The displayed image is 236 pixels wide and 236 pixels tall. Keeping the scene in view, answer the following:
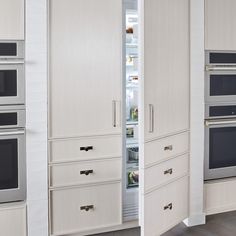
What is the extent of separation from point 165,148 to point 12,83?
1209mm

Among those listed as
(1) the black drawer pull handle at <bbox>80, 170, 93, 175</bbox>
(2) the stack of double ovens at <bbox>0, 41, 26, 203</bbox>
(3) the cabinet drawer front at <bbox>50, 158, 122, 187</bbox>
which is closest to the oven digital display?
(2) the stack of double ovens at <bbox>0, 41, 26, 203</bbox>

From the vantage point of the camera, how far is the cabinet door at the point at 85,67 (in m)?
2.76

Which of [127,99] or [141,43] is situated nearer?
[141,43]

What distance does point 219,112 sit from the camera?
3.31 metres

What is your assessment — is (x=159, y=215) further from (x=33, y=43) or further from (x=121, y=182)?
(x=33, y=43)

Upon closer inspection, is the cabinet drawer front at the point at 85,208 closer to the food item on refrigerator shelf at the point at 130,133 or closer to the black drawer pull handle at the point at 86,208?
the black drawer pull handle at the point at 86,208

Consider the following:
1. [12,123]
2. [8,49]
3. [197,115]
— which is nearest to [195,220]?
[197,115]

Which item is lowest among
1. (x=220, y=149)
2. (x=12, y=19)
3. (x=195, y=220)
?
(x=195, y=220)

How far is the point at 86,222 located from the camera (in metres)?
2.92

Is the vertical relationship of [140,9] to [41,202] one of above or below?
above

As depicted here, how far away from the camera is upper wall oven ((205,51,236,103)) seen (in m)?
3.24

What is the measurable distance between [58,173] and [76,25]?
1.11 metres

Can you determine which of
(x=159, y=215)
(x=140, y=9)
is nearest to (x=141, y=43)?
(x=140, y=9)

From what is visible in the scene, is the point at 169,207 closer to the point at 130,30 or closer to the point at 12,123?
the point at 12,123
